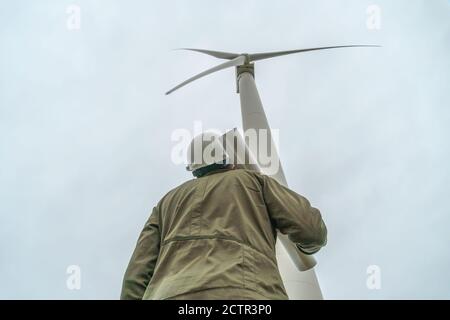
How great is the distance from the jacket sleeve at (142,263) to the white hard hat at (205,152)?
0.78m

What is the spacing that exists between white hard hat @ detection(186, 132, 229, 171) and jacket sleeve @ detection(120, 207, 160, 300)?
775mm

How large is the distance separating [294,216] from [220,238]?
74 cm

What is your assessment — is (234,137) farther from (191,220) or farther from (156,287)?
(156,287)

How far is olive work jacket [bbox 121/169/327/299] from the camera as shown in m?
3.09

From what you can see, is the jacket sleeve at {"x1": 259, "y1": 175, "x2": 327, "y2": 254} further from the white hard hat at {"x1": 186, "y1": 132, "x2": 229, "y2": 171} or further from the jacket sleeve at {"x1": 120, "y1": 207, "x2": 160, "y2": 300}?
the jacket sleeve at {"x1": 120, "y1": 207, "x2": 160, "y2": 300}

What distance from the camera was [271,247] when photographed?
3621 millimetres

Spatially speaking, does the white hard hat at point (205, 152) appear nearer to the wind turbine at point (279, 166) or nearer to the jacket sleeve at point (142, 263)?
the jacket sleeve at point (142, 263)

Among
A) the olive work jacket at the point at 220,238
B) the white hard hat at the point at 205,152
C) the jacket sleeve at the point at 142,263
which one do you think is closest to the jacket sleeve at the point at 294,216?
the olive work jacket at the point at 220,238

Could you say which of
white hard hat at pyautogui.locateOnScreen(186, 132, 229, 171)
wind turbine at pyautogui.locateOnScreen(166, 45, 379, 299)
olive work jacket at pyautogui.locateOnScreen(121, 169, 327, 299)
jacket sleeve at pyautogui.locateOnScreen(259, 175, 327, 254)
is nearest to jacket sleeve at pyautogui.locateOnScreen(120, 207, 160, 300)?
olive work jacket at pyautogui.locateOnScreen(121, 169, 327, 299)

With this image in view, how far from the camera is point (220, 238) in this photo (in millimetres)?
3387

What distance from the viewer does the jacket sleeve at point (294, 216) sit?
3711mm

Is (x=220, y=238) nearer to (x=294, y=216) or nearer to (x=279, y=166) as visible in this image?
(x=294, y=216)

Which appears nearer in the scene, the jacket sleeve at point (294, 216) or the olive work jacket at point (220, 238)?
the olive work jacket at point (220, 238)
